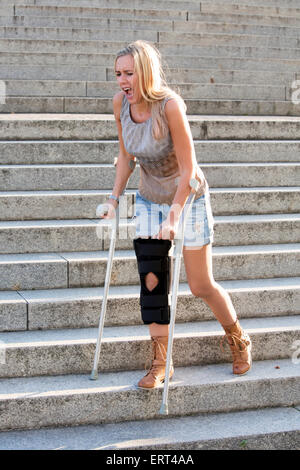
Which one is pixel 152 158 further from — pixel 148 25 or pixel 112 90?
pixel 148 25

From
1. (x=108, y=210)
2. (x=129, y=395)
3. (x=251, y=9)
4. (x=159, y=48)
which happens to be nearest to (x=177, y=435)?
(x=129, y=395)

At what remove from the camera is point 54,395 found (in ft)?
14.0

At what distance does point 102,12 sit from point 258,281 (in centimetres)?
559

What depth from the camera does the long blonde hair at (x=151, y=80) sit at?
388 cm

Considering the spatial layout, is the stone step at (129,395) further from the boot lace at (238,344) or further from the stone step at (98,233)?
the stone step at (98,233)

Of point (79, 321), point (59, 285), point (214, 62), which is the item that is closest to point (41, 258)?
point (59, 285)

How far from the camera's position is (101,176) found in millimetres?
6258

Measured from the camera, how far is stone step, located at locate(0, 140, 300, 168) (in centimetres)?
630

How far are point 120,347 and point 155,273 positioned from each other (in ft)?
2.22

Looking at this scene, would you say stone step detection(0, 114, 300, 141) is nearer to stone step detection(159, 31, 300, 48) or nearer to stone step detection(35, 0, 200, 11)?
stone step detection(159, 31, 300, 48)

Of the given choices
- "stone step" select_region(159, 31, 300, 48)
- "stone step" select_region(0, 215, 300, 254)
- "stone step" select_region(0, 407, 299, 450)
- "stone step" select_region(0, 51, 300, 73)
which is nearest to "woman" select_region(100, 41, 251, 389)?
"stone step" select_region(0, 407, 299, 450)

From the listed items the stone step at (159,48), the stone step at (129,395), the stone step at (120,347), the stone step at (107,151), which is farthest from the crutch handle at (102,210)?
the stone step at (159,48)

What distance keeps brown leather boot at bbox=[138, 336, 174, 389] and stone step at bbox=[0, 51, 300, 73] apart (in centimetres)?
488

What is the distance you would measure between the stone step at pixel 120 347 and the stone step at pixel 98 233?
2.75 feet
